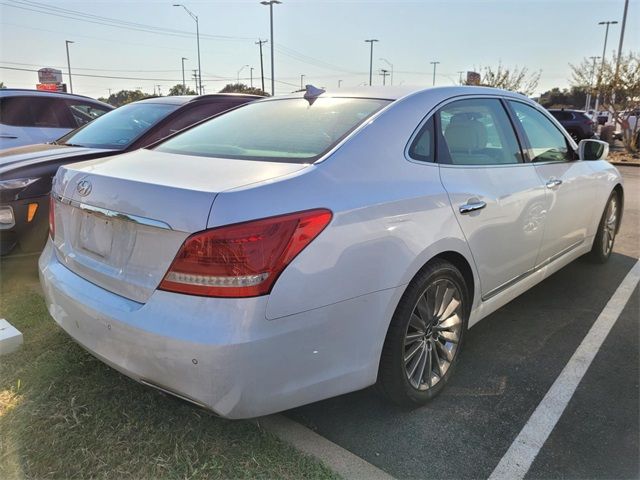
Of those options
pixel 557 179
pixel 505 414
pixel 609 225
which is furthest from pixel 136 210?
pixel 609 225

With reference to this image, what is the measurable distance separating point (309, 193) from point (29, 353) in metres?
2.13

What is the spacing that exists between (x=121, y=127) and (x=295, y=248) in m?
3.70

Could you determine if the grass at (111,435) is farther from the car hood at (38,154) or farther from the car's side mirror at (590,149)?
the car's side mirror at (590,149)

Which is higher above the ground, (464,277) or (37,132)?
(37,132)

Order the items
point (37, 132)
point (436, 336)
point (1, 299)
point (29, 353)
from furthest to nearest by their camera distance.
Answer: point (37, 132) < point (1, 299) < point (29, 353) < point (436, 336)

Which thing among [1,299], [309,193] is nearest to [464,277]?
[309,193]

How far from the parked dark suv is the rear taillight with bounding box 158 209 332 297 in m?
19.9

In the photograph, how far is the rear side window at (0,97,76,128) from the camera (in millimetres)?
6562

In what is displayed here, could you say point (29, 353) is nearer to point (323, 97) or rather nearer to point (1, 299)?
point (1, 299)

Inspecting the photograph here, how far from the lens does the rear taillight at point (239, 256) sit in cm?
179

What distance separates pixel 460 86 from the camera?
308 centimetres

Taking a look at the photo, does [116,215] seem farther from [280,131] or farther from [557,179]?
[557,179]

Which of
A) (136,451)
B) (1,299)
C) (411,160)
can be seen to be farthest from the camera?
(1,299)

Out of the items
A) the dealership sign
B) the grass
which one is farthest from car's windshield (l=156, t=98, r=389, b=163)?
the dealership sign
